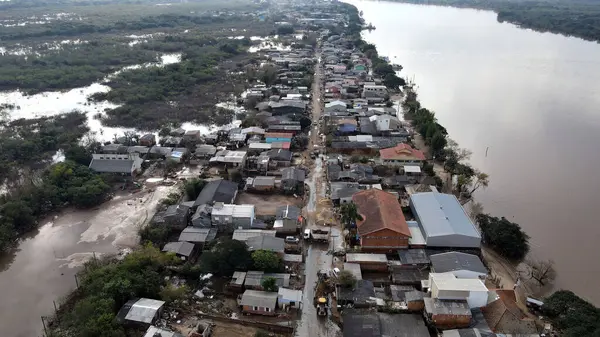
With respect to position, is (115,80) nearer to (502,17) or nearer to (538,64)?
(538,64)

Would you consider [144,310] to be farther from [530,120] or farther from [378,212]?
[530,120]

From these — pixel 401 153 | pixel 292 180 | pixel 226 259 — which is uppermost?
pixel 401 153

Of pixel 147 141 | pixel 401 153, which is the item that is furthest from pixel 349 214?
pixel 147 141

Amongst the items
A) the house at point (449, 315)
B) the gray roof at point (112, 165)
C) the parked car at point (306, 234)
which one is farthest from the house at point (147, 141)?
the house at point (449, 315)

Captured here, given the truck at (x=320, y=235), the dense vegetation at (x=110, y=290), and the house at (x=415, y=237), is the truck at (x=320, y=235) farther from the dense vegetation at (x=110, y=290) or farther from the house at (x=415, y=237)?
the dense vegetation at (x=110, y=290)

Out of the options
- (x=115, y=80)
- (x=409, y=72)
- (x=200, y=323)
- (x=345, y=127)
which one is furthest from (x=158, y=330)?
(x=409, y=72)

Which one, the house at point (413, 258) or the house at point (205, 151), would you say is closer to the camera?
the house at point (413, 258)

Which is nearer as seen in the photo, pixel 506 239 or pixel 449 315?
pixel 449 315
